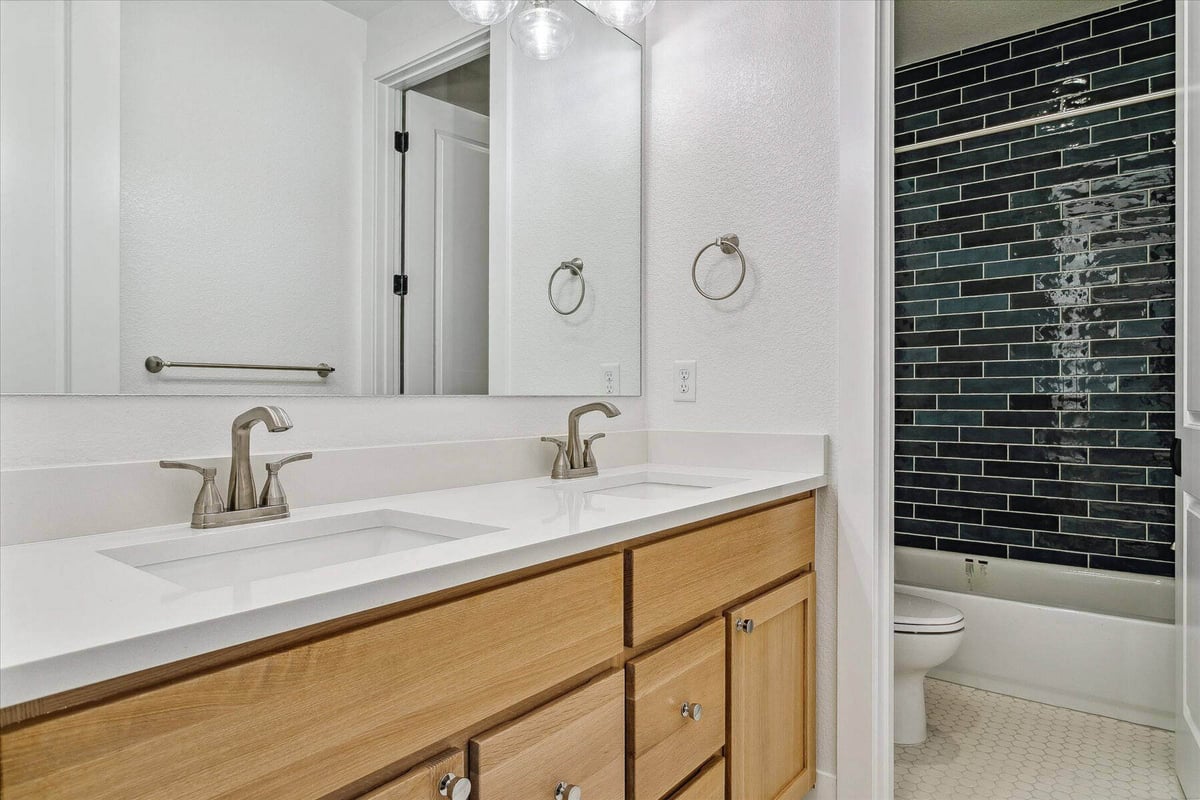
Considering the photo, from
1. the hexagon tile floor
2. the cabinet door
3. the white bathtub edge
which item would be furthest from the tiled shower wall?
the cabinet door

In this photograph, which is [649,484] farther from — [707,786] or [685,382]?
[707,786]

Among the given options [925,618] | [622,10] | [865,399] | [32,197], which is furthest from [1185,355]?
[32,197]

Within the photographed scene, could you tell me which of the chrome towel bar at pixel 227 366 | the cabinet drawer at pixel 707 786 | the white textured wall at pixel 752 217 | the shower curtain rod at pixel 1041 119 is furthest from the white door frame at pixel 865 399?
the shower curtain rod at pixel 1041 119

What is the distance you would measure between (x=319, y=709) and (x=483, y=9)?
143cm

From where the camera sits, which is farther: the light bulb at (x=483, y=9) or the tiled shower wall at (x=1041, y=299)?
the tiled shower wall at (x=1041, y=299)

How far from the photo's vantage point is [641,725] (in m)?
1.03

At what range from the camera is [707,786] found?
3.90ft

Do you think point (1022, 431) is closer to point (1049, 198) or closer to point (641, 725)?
point (1049, 198)

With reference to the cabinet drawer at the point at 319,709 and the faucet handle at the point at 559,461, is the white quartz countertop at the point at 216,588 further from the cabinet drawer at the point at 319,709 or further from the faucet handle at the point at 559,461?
the faucet handle at the point at 559,461

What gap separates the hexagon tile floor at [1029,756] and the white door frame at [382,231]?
163 centimetres

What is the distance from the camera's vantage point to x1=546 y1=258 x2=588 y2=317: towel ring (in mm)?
1734

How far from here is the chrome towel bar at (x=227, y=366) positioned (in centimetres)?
103

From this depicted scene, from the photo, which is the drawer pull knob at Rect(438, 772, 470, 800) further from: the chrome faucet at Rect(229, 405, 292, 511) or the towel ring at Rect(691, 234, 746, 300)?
the towel ring at Rect(691, 234, 746, 300)

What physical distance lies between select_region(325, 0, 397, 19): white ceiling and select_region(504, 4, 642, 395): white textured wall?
35 centimetres
